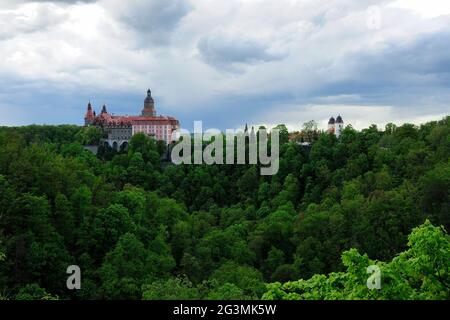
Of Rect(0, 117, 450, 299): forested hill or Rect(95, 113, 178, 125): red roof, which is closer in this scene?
Rect(0, 117, 450, 299): forested hill

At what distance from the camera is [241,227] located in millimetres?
64125

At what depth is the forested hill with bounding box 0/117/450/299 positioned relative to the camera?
52.2 feet

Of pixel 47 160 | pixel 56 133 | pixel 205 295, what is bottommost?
pixel 205 295

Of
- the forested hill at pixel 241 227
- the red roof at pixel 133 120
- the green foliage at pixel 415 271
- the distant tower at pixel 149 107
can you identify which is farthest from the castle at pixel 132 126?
the green foliage at pixel 415 271

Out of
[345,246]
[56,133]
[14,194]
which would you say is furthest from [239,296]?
[56,133]

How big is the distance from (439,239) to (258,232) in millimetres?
45388

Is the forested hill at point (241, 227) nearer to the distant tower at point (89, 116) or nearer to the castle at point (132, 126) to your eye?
the castle at point (132, 126)

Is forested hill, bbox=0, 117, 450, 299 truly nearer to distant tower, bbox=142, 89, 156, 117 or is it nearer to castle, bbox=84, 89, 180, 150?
castle, bbox=84, 89, 180, 150

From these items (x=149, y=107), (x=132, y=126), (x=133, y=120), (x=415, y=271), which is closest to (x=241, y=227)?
(x=415, y=271)

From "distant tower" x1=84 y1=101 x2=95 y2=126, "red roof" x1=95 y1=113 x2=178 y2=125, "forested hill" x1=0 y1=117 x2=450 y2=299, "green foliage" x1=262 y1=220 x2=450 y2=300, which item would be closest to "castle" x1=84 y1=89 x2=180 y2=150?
"red roof" x1=95 y1=113 x2=178 y2=125

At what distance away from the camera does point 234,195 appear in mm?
91500

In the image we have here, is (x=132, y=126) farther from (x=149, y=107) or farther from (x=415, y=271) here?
(x=415, y=271)

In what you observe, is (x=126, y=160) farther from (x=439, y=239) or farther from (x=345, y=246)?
(x=439, y=239)

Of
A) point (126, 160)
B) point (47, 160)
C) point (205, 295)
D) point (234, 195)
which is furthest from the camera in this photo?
point (126, 160)
